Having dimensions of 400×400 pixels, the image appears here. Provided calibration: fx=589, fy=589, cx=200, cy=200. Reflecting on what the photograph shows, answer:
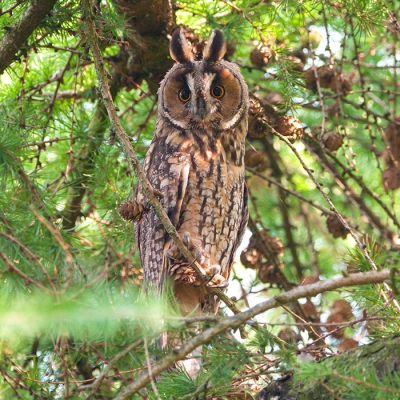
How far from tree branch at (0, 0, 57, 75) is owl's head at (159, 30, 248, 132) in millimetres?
643

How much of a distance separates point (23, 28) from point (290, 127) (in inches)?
42.7

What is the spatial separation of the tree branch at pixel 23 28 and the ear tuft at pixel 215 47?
0.72 metres

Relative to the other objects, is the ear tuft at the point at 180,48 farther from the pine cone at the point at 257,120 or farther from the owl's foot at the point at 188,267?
the owl's foot at the point at 188,267

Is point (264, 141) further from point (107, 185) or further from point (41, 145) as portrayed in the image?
point (41, 145)

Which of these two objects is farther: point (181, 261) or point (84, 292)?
point (181, 261)

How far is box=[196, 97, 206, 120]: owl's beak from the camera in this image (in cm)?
238

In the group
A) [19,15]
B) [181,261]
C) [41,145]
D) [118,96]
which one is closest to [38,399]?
[181,261]

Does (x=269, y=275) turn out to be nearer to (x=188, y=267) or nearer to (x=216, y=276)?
(x=216, y=276)

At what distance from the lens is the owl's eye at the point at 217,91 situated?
2488mm

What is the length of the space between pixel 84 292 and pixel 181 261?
3.57 feet

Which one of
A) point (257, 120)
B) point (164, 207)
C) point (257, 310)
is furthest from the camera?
point (257, 120)

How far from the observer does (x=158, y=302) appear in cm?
125

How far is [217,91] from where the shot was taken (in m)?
2.50

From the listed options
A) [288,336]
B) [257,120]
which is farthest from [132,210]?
[288,336]
